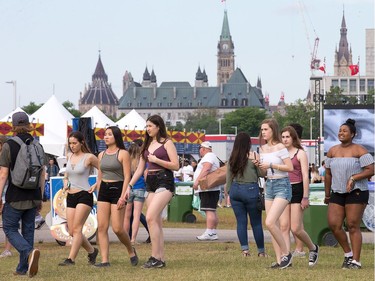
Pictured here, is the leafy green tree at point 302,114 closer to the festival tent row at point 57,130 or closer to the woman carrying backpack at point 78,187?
the festival tent row at point 57,130

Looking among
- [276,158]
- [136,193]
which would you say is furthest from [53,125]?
[276,158]

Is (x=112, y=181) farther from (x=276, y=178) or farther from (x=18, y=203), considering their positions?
(x=276, y=178)

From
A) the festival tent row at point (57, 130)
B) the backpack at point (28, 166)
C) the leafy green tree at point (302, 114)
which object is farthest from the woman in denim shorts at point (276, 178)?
the leafy green tree at point (302, 114)

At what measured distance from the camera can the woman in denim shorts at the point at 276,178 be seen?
42.7 ft

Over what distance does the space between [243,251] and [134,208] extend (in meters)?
2.86

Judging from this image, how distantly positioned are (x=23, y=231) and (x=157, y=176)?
1.52 m

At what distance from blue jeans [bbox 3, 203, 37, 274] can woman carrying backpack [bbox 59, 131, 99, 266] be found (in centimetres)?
57

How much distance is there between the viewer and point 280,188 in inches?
515

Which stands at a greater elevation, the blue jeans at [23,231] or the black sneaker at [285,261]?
the blue jeans at [23,231]

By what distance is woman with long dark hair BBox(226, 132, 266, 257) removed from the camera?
1407 centimetres

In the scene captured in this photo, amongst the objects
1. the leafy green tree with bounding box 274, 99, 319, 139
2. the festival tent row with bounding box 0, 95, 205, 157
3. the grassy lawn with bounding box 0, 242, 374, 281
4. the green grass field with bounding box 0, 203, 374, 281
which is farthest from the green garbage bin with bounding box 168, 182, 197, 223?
the leafy green tree with bounding box 274, 99, 319, 139

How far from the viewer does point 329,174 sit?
1315 centimetres

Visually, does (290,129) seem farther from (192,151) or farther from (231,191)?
(192,151)

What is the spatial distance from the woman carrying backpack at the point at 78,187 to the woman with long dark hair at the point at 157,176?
0.61 meters
